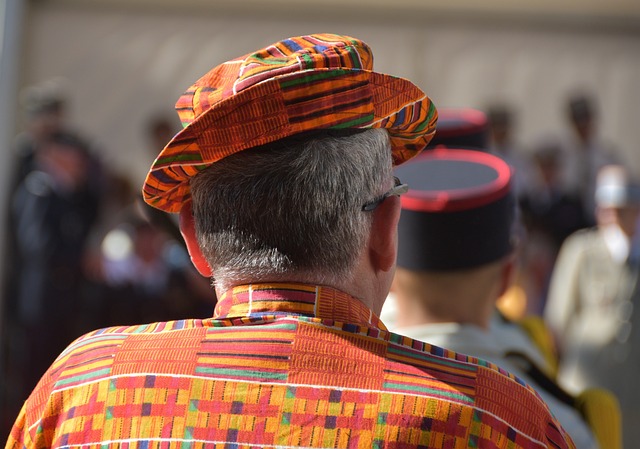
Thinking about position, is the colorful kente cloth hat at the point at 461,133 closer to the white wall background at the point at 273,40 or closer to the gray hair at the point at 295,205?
the gray hair at the point at 295,205

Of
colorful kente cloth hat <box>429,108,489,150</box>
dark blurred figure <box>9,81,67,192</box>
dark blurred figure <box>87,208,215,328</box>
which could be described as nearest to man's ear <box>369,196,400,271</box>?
colorful kente cloth hat <box>429,108,489,150</box>

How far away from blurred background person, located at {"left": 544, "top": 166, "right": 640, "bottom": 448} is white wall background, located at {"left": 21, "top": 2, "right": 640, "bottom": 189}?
4.42 feet

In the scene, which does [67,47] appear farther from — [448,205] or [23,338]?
[448,205]

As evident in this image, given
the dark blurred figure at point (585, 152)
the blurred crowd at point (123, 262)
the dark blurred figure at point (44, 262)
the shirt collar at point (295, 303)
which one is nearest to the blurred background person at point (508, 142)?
the blurred crowd at point (123, 262)

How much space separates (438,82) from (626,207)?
1.63 metres

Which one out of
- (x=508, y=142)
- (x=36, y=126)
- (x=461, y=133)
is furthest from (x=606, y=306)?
(x=36, y=126)

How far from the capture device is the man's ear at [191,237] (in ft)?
4.21

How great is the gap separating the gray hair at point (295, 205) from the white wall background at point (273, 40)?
4.88 meters

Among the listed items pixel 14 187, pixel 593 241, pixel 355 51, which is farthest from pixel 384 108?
pixel 14 187

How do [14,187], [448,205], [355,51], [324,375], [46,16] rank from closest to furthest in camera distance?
[324,375] → [355,51] → [448,205] → [14,187] → [46,16]

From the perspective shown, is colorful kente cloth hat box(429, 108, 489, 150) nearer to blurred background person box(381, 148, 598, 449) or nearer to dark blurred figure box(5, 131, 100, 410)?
blurred background person box(381, 148, 598, 449)

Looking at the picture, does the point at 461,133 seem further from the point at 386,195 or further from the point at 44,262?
the point at 44,262

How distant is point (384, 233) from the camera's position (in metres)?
1.24

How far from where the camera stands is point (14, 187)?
17.5ft
